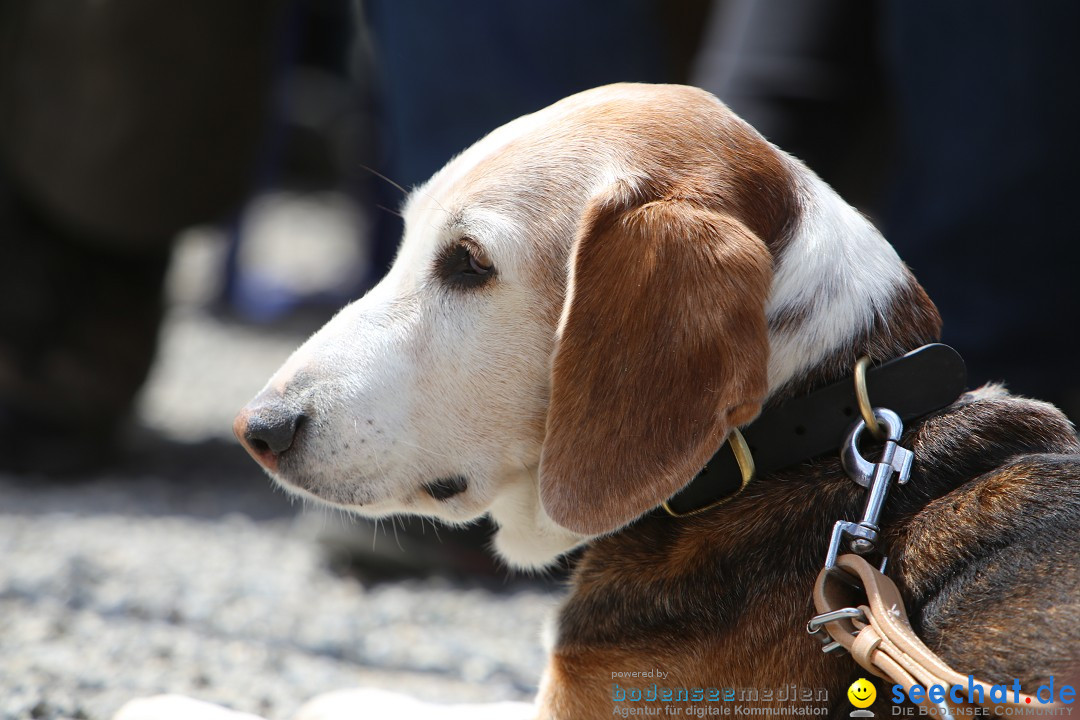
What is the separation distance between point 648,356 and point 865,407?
0.33 metres

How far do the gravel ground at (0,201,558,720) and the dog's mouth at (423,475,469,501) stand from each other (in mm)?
723

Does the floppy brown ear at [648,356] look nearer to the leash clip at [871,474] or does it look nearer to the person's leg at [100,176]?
the leash clip at [871,474]

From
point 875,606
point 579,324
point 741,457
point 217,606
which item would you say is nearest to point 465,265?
point 579,324

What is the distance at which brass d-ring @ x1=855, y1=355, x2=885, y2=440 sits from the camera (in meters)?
1.58

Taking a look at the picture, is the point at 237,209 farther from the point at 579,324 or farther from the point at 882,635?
the point at 882,635

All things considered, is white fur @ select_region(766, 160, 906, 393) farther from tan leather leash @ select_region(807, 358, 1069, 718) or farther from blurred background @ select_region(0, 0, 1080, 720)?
blurred background @ select_region(0, 0, 1080, 720)

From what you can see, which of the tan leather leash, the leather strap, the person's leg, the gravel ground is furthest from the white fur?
the person's leg

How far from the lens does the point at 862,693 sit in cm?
147

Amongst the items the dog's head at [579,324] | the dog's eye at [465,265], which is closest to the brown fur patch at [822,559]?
the dog's head at [579,324]

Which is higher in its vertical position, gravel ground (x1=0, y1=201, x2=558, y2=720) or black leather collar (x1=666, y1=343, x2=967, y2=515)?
black leather collar (x1=666, y1=343, x2=967, y2=515)

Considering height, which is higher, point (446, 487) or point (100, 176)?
point (446, 487)

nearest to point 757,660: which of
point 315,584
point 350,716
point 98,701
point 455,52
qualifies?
point 350,716

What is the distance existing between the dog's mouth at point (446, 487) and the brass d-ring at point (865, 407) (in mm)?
679

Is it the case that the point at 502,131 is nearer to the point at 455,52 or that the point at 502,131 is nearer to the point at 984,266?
the point at 455,52
